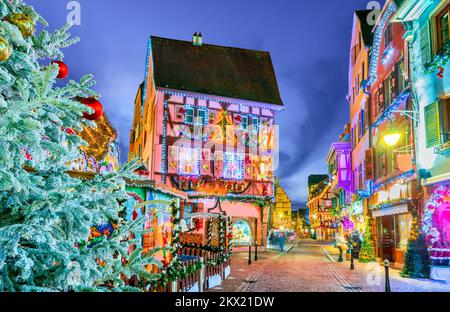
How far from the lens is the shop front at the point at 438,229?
1230 centimetres

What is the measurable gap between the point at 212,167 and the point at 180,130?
3.26 metres

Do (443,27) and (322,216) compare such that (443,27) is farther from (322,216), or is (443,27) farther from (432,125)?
(322,216)

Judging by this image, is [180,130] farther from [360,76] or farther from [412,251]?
[412,251]

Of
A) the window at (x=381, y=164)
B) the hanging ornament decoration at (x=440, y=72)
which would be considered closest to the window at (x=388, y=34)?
the window at (x=381, y=164)

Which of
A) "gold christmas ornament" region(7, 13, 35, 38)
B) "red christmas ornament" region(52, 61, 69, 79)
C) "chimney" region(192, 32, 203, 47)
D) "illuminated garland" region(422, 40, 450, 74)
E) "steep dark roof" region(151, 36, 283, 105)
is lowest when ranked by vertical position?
"red christmas ornament" region(52, 61, 69, 79)

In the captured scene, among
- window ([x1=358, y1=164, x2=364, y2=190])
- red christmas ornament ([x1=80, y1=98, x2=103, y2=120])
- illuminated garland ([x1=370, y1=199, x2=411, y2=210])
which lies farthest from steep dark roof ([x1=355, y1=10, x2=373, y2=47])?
red christmas ornament ([x1=80, y1=98, x2=103, y2=120])

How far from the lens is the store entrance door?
1836 centimetres

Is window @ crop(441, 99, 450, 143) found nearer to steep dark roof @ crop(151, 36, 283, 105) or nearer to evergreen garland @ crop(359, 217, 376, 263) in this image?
evergreen garland @ crop(359, 217, 376, 263)

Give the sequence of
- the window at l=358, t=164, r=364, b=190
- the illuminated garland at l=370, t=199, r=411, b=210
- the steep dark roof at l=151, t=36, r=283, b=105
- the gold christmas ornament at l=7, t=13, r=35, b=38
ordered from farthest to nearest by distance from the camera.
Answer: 1. the steep dark roof at l=151, t=36, r=283, b=105
2. the window at l=358, t=164, r=364, b=190
3. the illuminated garland at l=370, t=199, r=411, b=210
4. the gold christmas ornament at l=7, t=13, r=35, b=38

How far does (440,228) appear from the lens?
12.9 metres

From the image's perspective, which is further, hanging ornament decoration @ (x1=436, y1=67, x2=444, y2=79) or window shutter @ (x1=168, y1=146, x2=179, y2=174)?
window shutter @ (x1=168, y1=146, x2=179, y2=174)

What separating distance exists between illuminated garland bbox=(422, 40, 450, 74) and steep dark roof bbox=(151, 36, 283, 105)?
53.0 ft

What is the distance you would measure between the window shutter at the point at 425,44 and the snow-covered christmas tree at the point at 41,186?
13309 millimetres
